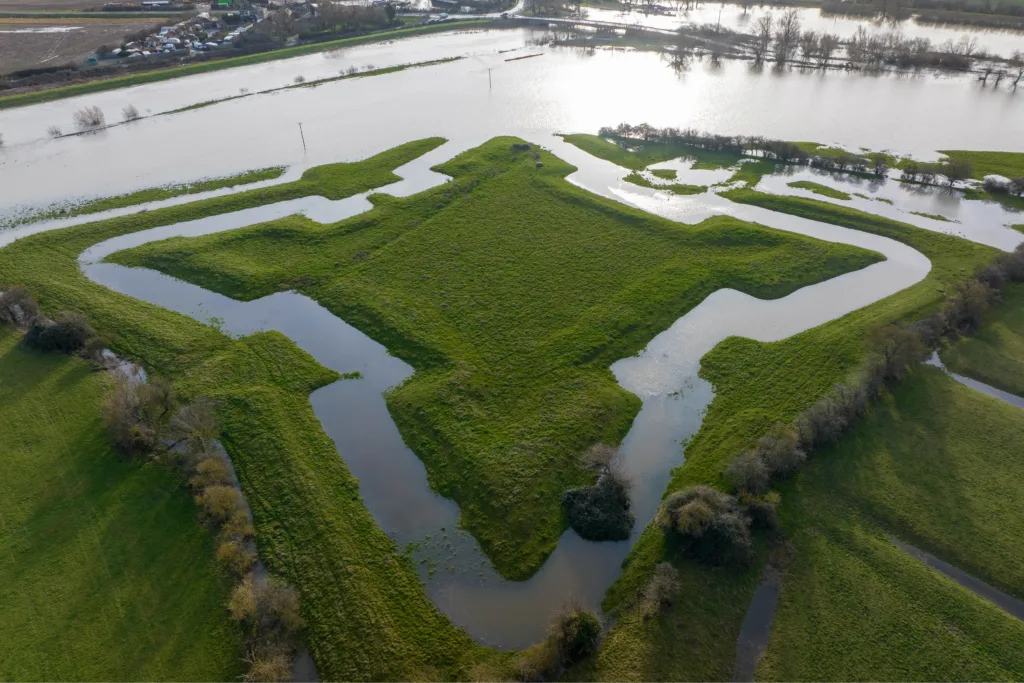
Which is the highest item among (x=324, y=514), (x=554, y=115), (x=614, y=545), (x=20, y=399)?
(x=554, y=115)

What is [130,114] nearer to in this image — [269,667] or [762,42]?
[269,667]

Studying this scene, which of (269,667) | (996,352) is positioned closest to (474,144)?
(996,352)

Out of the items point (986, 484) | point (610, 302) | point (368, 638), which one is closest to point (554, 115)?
point (610, 302)

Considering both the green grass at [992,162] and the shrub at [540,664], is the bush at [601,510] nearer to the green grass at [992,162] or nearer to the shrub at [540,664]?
the shrub at [540,664]

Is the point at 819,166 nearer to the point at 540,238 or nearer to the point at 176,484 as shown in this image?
the point at 540,238

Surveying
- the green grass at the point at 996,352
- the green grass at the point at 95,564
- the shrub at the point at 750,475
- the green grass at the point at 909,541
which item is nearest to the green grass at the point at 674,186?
the green grass at the point at 996,352

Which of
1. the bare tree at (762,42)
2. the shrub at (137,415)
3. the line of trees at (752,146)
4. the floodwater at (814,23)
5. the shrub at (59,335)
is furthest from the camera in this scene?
the floodwater at (814,23)
